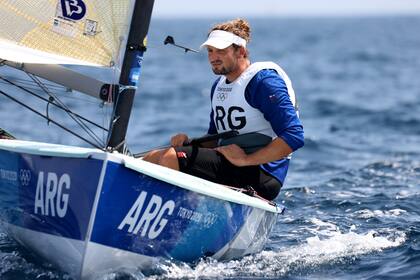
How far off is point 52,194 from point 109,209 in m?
0.34

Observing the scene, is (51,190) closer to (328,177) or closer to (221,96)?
(221,96)

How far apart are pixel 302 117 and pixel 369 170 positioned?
248 inches

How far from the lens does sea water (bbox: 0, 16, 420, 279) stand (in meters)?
4.85

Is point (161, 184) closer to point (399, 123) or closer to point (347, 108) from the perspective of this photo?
point (399, 123)

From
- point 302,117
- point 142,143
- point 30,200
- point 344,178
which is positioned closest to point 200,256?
point 30,200

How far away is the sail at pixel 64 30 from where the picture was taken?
14.9 ft

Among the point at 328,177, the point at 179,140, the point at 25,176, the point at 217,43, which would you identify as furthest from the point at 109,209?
the point at 328,177

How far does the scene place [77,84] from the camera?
4.85m

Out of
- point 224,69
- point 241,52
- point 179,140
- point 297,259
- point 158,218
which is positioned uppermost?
point 241,52

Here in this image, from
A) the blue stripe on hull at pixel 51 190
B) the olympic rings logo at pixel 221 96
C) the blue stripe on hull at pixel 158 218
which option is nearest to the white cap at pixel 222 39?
the olympic rings logo at pixel 221 96

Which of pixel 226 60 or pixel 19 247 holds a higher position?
pixel 226 60

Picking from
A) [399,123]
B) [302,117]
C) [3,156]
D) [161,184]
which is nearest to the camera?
[161,184]

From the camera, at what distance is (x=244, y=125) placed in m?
5.01

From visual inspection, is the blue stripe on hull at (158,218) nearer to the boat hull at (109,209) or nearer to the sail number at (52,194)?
the boat hull at (109,209)
